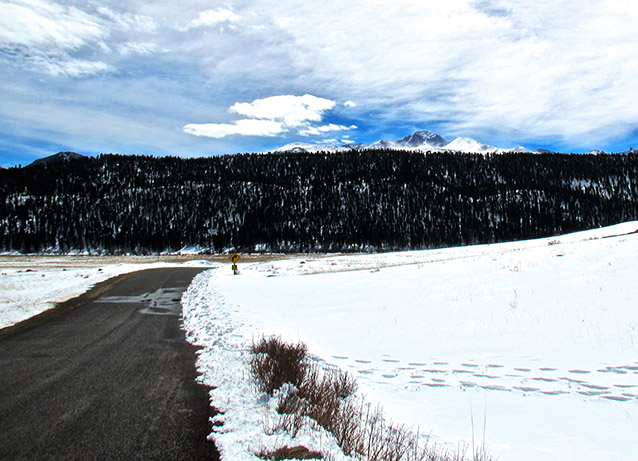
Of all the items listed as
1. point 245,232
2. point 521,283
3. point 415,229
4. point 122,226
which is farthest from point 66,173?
point 521,283

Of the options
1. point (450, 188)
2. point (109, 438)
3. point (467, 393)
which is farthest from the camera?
point (450, 188)

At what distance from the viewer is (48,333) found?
943cm

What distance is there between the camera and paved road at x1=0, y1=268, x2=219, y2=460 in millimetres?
3719

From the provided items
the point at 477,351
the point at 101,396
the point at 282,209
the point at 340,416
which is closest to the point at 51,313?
the point at 101,396

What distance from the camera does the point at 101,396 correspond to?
5.07m

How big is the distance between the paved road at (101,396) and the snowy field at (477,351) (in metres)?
0.46

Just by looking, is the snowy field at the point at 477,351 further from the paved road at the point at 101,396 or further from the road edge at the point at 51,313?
the road edge at the point at 51,313

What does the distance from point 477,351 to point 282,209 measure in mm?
151314

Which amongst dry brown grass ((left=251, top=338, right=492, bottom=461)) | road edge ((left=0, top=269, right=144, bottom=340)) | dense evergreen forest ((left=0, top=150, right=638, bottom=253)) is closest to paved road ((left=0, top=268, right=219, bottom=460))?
road edge ((left=0, top=269, right=144, bottom=340))

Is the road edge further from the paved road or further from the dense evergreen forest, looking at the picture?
the dense evergreen forest

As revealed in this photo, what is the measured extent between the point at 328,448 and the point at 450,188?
194m

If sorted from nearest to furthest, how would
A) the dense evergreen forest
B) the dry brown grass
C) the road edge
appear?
the dry brown grass < the road edge < the dense evergreen forest

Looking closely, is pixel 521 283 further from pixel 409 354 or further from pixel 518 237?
pixel 518 237

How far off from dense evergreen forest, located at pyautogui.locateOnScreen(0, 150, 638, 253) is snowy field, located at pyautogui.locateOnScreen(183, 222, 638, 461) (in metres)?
114
